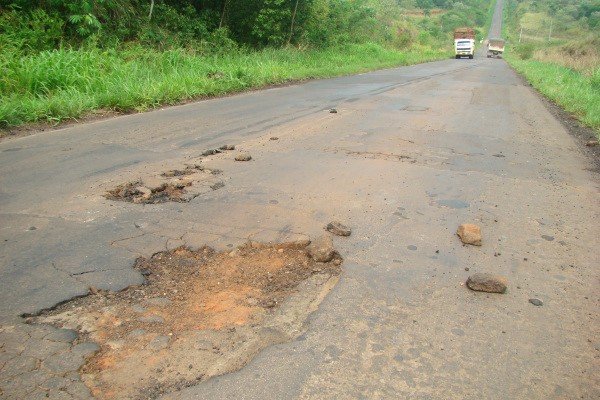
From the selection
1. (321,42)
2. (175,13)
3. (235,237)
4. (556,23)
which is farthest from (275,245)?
(556,23)

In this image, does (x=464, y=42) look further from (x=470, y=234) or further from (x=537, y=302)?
(x=537, y=302)

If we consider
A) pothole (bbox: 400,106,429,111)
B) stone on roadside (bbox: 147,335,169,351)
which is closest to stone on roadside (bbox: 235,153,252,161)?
stone on roadside (bbox: 147,335,169,351)

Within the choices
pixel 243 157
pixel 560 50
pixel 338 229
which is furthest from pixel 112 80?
pixel 560 50

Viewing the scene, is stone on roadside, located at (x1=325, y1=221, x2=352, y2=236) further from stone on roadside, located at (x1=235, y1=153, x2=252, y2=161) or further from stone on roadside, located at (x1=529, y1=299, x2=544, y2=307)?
stone on roadside, located at (x1=235, y1=153, x2=252, y2=161)

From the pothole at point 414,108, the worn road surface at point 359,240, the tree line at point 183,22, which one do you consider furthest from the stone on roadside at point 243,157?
the tree line at point 183,22

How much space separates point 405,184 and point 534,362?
265 cm

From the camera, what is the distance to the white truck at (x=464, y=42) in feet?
132

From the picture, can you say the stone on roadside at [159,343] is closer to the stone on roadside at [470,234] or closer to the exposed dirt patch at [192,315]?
the exposed dirt patch at [192,315]

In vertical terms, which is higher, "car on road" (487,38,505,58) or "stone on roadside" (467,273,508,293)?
"car on road" (487,38,505,58)

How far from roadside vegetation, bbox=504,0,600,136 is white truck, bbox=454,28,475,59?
3583mm

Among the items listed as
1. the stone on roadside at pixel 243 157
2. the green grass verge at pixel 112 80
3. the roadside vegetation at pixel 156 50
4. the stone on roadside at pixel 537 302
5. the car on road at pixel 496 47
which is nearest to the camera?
the stone on roadside at pixel 537 302

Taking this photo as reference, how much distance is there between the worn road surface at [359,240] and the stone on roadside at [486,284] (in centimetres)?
5

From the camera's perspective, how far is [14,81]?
796cm

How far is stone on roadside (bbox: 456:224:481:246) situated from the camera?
351 centimetres
